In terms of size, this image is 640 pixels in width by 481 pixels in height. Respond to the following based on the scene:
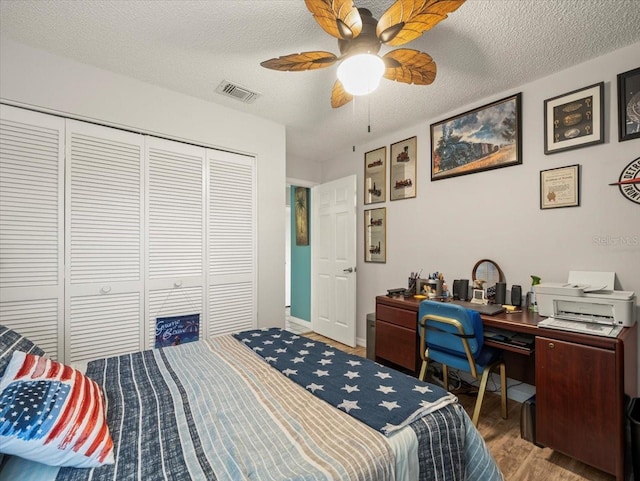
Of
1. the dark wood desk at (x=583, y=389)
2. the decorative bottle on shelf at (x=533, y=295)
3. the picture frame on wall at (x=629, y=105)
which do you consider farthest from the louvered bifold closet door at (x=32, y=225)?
the picture frame on wall at (x=629, y=105)

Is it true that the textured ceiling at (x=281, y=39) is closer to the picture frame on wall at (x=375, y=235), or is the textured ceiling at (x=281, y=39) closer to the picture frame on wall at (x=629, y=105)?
the picture frame on wall at (x=629, y=105)

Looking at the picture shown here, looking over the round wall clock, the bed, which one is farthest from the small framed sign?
the round wall clock

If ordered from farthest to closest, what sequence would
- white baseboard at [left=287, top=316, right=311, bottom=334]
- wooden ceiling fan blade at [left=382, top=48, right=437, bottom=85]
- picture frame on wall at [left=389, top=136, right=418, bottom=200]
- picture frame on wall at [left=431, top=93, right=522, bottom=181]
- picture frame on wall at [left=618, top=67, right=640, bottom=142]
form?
white baseboard at [left=287, top=316, right=311, bottom=334] → picture frame on wall at [left=389, top=136, right=418, bottom=200] → picture frame on wall at [left=431, top=93, right=522, bottom=181] → picture frame on wall at [left=618, top=67, right=640, bottom=142] → wooden ceiling fan blade at [left=382, top=48, right=437, bottom=85]

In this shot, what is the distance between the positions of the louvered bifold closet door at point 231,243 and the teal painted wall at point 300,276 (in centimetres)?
164

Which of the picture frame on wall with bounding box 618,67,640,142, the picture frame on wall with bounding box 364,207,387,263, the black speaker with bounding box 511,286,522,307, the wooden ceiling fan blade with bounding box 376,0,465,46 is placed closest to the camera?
the wooden ceiling fan blade with bounding box 376,0,465,46

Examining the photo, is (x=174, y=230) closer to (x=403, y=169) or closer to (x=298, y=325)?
(x=403, y=169)

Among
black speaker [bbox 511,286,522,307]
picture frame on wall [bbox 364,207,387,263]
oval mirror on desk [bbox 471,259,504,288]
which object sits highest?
picture frame on wall [bbox 364,207,387,263]

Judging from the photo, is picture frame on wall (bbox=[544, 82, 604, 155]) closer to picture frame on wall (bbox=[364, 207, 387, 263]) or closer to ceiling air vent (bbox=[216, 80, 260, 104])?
picture frame on wall (bbox=[364, 207, 387, 263])

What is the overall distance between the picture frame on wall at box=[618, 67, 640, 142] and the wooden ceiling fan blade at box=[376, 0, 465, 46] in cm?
152

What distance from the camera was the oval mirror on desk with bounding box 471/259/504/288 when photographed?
2486 millimetres

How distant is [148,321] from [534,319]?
2.83 meters

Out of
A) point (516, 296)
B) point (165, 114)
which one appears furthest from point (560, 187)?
point (165, 114)

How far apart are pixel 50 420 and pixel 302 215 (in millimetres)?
3947

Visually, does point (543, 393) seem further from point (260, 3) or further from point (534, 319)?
point (260, 3)
